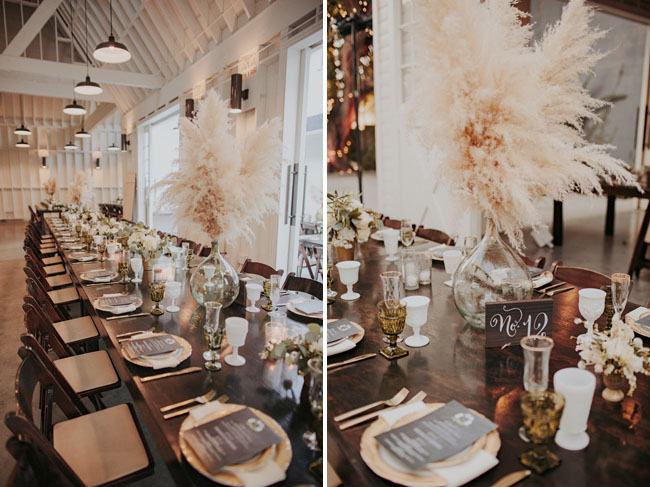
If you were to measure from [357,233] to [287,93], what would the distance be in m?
3.52

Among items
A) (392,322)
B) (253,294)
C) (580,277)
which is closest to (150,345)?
(253,294)

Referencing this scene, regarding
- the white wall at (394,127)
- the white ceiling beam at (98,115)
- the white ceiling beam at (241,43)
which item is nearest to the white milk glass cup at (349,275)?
the white ceiling beam at (241,43)

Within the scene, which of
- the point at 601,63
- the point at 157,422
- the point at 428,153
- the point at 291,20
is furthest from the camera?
the point at 601,63

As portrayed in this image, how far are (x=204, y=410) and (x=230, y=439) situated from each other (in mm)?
157

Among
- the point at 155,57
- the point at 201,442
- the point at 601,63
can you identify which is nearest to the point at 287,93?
the point at 201,442

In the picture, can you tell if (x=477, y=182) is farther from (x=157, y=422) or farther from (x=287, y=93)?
(x=287, y=93)

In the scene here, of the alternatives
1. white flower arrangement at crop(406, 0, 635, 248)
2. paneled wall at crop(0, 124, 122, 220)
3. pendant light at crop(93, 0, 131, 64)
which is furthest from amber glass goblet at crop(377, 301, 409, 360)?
paneled wall at crop(0, 124, 122, 220)

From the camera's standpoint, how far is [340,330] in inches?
59.7

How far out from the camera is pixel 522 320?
4.57 ft

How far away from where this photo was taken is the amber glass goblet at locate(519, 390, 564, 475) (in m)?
0.83

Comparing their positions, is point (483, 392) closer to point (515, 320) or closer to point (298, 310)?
point (515, 320)

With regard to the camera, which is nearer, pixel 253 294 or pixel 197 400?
pixel 197 400

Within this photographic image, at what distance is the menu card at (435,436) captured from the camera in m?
0.86

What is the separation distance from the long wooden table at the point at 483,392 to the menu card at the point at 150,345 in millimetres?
574
